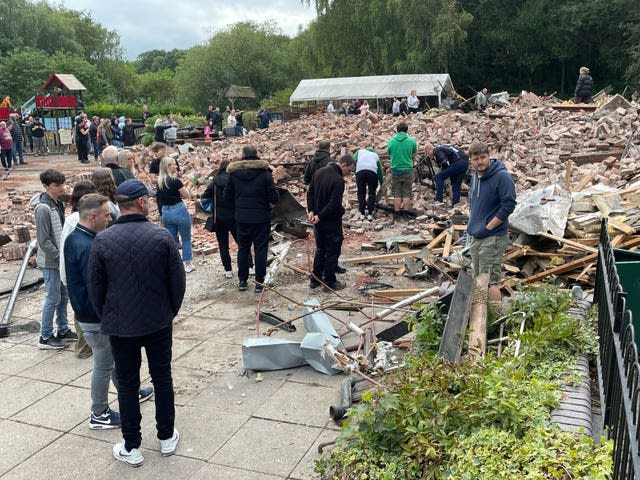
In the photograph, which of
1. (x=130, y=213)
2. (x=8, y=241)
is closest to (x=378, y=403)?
(x=130, y=213)

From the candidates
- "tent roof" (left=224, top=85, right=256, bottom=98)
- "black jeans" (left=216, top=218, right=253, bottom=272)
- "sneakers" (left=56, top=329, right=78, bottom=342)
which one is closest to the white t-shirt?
"black jeans" (left=216, top=218, right=253, bottom=272)

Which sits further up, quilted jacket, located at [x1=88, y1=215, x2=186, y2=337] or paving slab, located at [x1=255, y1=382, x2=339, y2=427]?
quilted jacket, located at [x1=88, y1=215, x2=186, y2=337]

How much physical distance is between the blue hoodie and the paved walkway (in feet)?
7.41

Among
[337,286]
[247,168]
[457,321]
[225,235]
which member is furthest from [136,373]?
[225,235]

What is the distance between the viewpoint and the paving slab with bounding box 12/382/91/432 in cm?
499

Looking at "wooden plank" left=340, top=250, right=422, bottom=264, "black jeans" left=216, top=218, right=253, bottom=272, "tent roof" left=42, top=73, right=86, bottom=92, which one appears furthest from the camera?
"tent roof" left=42, top=73, right=86, bottom=92

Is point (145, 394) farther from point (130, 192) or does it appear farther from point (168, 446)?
point (130, 192)

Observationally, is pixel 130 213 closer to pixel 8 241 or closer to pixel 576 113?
pixel 8 241

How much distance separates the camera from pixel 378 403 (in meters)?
3.65

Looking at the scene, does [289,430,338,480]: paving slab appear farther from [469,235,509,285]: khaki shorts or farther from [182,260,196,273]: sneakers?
[182,260,196,273]: sneakers

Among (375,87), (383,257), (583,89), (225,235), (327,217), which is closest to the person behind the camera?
(327,217)

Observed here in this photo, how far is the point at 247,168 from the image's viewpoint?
7977mm

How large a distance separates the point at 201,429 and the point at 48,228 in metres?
3.01

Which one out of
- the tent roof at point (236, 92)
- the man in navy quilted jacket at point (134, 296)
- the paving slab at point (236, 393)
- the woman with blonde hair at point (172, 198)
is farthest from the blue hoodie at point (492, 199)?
the tent roof at point (236, 92)
